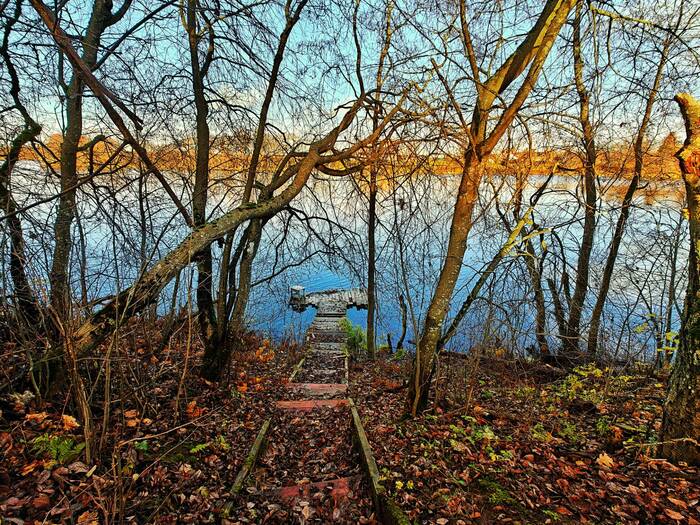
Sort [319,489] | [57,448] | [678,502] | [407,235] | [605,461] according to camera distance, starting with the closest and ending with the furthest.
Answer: [678,502] < [57,448] < [605,461] < [319,489] < [407,235]

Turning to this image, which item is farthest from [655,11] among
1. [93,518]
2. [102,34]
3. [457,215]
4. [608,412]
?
[93,518]

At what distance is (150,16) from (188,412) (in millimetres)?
5238

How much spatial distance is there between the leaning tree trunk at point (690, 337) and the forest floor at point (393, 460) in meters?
0.22

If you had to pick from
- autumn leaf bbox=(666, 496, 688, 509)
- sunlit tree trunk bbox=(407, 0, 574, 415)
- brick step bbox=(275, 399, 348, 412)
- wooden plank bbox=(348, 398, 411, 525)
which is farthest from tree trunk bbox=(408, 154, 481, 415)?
autumn leaf bbox=(666, 496, 688, 509)

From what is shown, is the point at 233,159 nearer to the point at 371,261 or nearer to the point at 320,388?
the point at 371,261

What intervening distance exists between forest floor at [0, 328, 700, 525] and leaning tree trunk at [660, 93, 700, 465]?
220 mm

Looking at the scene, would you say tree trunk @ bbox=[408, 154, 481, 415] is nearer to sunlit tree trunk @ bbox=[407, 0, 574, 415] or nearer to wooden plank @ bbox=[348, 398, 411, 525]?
sunlit tree trunk @ bbox=[407, 0, 574, 415]

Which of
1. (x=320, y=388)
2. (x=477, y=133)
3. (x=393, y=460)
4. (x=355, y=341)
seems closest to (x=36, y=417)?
(x=393, y=460)

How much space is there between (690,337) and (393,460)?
101 inches

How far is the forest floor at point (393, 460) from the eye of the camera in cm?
229

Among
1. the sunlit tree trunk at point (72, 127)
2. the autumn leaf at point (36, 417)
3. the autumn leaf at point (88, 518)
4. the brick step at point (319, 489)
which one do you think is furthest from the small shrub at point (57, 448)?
the sunlit tree trunk at point (72, 127)

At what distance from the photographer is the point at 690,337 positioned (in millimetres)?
2588

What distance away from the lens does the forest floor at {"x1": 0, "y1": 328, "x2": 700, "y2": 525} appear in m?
2.29

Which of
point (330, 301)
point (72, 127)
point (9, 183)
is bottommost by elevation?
point (330, 301)
